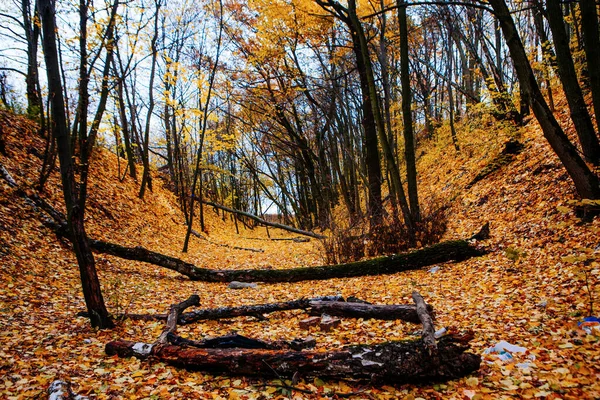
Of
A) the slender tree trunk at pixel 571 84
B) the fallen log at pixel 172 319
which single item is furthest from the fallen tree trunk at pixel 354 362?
the slender tree trunk at pixel 571 84

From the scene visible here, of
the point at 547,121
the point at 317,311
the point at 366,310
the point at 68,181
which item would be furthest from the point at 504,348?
the point at 68,181

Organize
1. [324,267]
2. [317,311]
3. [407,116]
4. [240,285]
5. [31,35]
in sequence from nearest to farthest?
[317,311] → [240,285] → [324,267] → [407,116] → [31,35]

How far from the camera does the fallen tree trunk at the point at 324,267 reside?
22.9 feet

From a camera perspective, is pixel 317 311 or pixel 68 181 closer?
pixel 68 181

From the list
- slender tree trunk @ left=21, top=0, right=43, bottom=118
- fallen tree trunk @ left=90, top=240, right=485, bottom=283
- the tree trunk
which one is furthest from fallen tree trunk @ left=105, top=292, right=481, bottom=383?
slender tree trunk @ left=21, top=0, right=43, bottom=118

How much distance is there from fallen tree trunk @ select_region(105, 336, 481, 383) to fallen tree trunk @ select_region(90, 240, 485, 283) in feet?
12.6

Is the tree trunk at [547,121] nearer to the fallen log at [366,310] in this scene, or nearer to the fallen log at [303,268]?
the fallen log at [303,268]

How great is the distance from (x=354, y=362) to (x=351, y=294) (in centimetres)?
304

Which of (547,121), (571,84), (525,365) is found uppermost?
(571,84)

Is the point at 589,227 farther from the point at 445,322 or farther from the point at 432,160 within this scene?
the point at 432,160

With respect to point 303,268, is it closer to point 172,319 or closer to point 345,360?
point 172,319

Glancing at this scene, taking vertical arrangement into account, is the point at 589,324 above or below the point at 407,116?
below

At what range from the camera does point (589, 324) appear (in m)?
3.29

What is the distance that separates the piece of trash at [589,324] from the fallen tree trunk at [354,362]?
118cm
